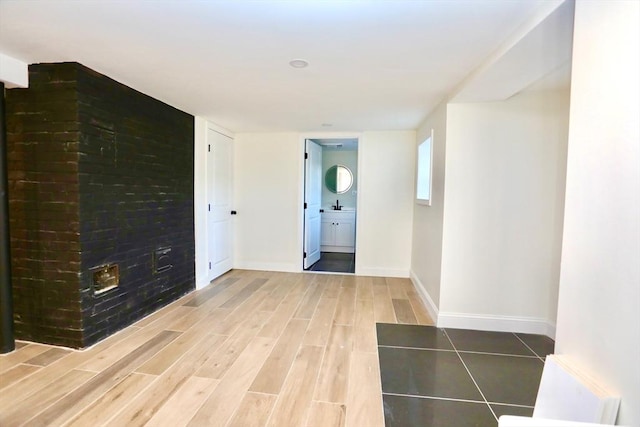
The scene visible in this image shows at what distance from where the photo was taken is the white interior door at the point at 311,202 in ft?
16.1

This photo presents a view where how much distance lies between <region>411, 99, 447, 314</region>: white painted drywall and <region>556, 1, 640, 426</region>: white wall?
A: 165cm

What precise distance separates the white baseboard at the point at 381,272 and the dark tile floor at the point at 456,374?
1.72m

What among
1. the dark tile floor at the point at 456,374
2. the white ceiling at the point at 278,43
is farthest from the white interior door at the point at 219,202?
the dark tile floor at the point at 456,374

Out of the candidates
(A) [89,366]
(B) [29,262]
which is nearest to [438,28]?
(A) [89,366]

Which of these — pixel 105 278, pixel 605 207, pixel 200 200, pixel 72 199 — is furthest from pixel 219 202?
pixel 605 207

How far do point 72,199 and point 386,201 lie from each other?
140 inches

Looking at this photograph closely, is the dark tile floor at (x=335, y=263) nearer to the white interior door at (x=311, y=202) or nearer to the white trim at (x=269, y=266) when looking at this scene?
the white interior door at (x=311, y=202)

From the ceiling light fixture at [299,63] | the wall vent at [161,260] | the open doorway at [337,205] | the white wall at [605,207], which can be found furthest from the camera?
the open doorway at [337,205]

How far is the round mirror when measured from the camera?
6.84 m

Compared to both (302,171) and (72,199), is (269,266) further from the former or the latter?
(72,199)

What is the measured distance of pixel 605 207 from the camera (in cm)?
112

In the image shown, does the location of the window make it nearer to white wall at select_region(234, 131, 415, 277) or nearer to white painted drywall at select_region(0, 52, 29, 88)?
white wall at select_region(234, 131, 415, 277)

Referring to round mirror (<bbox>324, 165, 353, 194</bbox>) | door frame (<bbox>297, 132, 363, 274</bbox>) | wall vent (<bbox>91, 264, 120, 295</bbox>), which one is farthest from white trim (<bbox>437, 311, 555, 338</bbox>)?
round mirror (<bbox>324, 165, 353, 194</bbox>)

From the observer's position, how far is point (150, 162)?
9.87 feet
